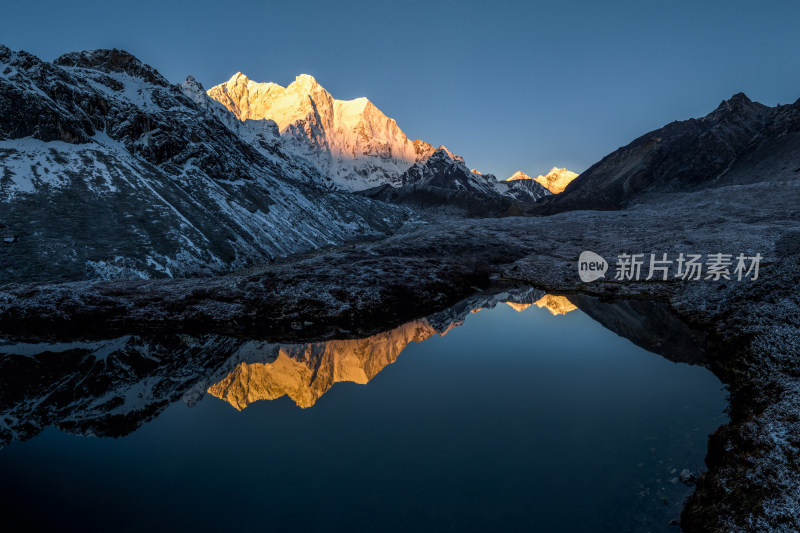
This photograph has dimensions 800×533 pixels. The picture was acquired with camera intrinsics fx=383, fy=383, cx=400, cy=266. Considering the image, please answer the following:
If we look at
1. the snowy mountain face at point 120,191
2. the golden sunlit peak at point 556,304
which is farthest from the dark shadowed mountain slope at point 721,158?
the snowy mountain face at point 120,191

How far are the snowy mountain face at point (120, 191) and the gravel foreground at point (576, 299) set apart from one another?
461 inches

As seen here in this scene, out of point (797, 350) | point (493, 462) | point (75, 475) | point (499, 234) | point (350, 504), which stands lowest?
point (75, 475)

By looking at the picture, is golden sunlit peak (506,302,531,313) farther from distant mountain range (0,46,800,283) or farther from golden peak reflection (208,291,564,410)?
distant mountain range (0,46,800,283)

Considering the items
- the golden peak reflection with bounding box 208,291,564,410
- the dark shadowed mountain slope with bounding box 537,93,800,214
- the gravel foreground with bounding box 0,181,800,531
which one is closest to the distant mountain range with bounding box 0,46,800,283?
the dark shadowed mountain slope with bounding box 537,93,800,214

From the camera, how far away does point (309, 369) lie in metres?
23.7

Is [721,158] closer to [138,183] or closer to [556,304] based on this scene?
[556,304]

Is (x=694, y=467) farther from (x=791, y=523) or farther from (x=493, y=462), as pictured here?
(x=493, y=462)

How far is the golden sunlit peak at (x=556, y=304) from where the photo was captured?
3851cm

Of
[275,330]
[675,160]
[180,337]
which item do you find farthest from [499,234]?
[675,160]

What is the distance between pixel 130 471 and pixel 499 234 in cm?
8144

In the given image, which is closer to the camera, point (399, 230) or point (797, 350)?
point (797, 350)

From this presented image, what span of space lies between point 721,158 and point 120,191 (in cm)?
20447

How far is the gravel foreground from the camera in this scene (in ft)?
41.4

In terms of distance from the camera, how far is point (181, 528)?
1155cm
